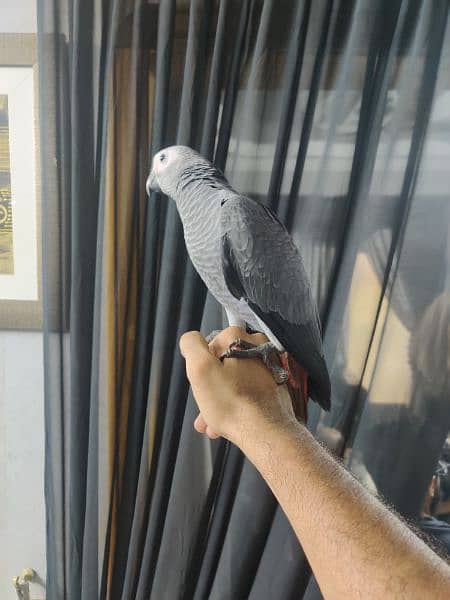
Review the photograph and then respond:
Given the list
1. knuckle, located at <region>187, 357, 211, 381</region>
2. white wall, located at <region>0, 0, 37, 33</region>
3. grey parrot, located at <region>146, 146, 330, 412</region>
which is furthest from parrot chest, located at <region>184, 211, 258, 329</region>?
white wall, located at <region>0, 0, 37, 33</region>

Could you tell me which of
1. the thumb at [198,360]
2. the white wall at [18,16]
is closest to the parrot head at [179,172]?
the thumb at [198,360]

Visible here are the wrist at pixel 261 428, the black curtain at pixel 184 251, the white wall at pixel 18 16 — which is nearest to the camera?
the wrist at pixel 261 428

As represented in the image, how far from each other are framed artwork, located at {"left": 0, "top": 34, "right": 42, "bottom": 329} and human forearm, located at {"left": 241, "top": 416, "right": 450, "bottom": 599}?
0.77m

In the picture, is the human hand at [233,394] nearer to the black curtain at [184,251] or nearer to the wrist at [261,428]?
the wrist at [261,428]

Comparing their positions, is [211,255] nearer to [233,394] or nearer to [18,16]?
[233,394]

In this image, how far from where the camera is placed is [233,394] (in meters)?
0.57

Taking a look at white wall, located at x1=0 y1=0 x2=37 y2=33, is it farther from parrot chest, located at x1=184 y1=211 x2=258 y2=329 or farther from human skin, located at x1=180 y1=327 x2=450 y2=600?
human skin, located at x1=180 y1=327 x2=450 y2=600

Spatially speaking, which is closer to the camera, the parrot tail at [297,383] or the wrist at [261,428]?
the wrist at [261,428]

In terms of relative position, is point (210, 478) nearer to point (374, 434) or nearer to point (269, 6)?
point (374, 434)

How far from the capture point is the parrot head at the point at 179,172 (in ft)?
2.07

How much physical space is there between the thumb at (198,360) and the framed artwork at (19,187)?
566mm

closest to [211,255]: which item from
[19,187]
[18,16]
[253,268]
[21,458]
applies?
[253,268]

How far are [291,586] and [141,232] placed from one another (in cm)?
84

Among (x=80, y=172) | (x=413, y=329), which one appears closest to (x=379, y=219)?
(x=413, y=329)
